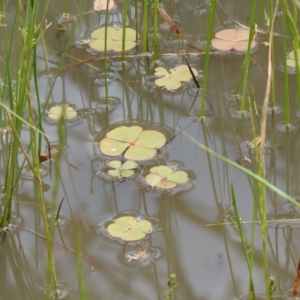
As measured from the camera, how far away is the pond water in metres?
1.49

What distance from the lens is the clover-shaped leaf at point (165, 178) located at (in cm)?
174

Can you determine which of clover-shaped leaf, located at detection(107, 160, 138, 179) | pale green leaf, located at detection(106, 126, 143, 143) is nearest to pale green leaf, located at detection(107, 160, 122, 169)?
clover-shaped leaf, located at detection(107, 160, 138, 179)

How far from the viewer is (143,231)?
159 cm

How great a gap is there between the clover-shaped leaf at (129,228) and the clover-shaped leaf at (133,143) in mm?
285

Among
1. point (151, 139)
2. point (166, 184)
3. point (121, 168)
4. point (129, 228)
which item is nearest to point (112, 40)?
point (151, 139)

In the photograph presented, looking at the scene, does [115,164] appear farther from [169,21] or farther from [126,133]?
[169,21]

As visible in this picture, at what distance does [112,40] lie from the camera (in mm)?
2424

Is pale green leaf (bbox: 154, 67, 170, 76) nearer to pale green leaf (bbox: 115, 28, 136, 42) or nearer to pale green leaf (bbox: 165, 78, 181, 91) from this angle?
pale green leaf (bbox: 165, 78, 181, 91)

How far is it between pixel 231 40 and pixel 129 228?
1.06 meters

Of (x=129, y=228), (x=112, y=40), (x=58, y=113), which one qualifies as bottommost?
(x=129, y=228)

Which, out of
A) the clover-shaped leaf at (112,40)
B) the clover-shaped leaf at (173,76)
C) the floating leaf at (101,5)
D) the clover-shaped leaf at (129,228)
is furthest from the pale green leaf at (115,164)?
the floating leaf at (101,5)

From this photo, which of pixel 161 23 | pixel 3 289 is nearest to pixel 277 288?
pixel 3 289

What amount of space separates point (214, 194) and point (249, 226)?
0.17 meters

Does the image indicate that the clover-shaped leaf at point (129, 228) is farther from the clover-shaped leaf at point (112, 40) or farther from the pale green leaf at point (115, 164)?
the clover-shaped leaf at point (112, 40)
